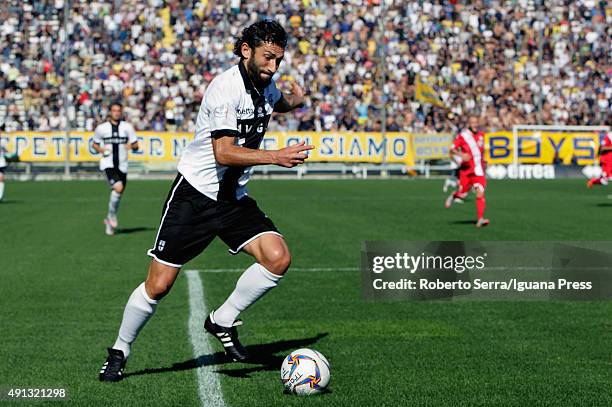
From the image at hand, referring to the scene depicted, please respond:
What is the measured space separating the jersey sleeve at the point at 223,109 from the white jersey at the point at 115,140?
12.6 metres

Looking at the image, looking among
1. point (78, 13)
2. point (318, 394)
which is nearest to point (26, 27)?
point (78, 13)

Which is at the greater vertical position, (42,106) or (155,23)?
(155,23)

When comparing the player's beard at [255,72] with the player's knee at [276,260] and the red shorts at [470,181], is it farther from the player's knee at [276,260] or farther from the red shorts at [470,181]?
the red shorts at [470,181]

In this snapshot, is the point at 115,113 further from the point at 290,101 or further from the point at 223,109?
the point at 223,109

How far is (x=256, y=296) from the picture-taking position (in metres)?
7.40

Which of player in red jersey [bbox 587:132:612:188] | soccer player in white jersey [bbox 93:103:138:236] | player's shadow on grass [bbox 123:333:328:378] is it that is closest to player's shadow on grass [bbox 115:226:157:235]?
soccer player in white jersey [bbox 93:103:138:236]

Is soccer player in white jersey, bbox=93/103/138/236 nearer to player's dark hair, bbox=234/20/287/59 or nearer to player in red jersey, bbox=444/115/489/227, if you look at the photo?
player in red jersey, bbox=444/115/489/227

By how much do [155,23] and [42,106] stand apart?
6125mm

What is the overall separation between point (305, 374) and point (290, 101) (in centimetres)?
215

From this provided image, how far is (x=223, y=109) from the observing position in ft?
21.8

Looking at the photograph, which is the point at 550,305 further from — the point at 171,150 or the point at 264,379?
the point at 171,150

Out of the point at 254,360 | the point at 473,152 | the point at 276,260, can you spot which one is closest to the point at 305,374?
the point at 276,260

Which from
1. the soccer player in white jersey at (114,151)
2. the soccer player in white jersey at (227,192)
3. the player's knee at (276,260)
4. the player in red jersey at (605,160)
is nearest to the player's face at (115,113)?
the soccer player in white jersey at (114,151)

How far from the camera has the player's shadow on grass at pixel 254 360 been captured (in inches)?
288
